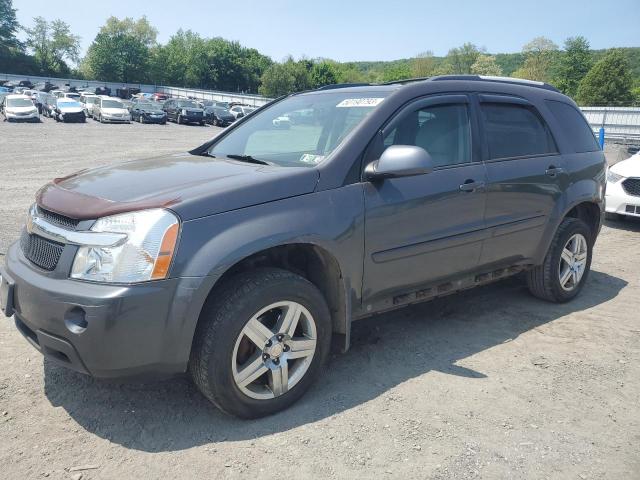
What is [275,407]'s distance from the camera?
2.95m

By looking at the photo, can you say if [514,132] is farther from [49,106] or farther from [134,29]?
[134,29]

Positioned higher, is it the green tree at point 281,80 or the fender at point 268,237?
the green tree at point 281,80

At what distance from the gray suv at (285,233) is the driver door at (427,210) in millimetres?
12

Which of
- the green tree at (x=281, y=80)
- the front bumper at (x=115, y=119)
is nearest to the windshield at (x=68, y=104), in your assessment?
the front bumper at (x=115, y=119)

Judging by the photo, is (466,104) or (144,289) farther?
(466,104)

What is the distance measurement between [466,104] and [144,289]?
265 cm

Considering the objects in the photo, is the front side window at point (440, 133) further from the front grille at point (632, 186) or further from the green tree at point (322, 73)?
the green tree at point (322, 73)

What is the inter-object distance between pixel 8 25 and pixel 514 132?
114865 mm

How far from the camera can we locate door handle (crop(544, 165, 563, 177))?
14.3ft

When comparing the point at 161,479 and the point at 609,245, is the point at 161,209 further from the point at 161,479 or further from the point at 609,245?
the point at 609,245

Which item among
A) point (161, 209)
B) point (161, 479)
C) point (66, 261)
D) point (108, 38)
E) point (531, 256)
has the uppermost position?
point (108, 38)

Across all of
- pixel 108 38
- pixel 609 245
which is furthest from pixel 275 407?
pixel 108 38

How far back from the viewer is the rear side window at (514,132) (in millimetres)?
4027

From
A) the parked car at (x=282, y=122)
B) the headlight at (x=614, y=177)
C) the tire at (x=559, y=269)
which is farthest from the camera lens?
the headlight at (x=614, y=177)
